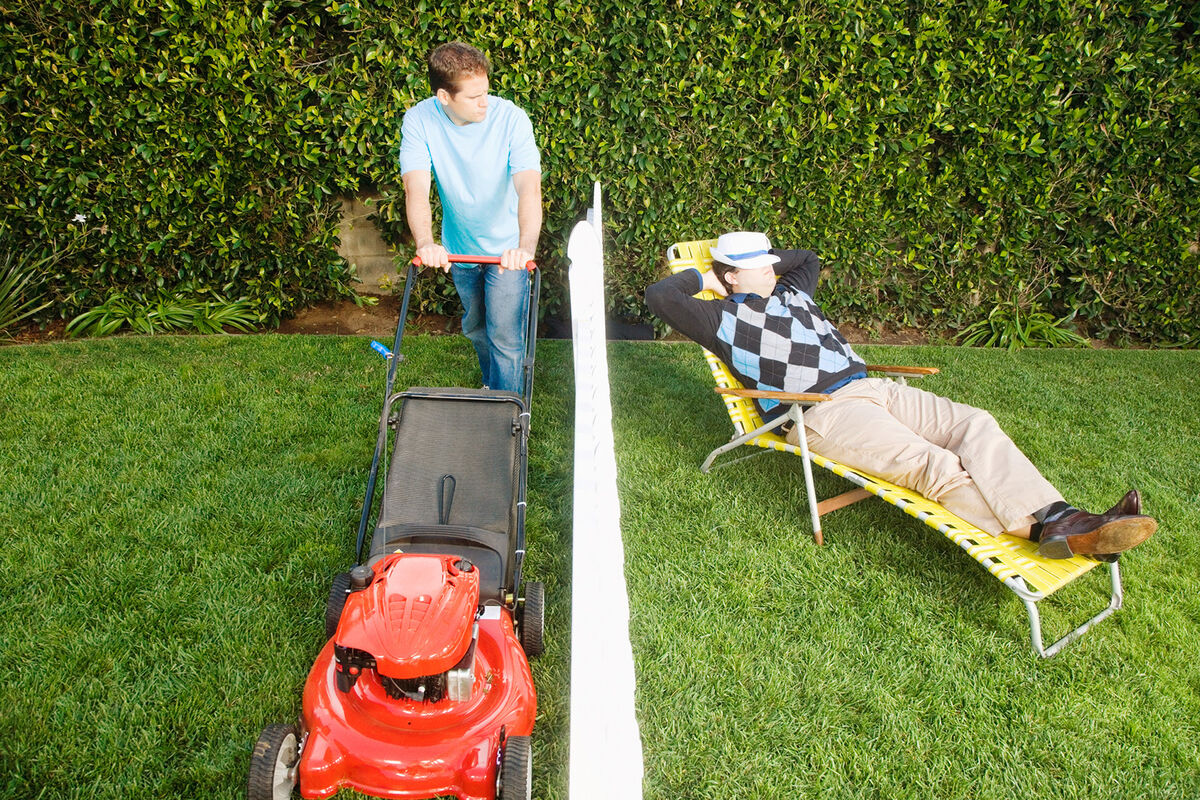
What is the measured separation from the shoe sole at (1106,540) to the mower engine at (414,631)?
7.15 ft

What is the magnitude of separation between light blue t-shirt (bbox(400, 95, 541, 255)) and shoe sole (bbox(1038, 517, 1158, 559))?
278cm

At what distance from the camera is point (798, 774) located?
2391 millimetres

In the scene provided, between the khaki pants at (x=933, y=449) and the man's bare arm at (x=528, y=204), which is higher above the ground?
the man's bare arm at (x=528, y=204)

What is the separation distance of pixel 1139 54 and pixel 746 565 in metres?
5.14

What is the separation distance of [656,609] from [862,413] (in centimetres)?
136

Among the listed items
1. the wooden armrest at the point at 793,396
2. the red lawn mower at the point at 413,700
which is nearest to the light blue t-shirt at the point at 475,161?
the wooden armrest at the point at 793,396

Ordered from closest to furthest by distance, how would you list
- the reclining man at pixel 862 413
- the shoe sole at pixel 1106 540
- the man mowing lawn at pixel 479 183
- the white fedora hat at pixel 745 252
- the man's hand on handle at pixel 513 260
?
the shoe sole at pixel 1106 540 → the reclining man at pixel 862 413 → the man's hand on handle at pixel 513 260 → the man mowing lawn at pixel 479 183 → the white fedora hat at pixel 745 252

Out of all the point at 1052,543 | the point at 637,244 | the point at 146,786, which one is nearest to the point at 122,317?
the point at 637,244

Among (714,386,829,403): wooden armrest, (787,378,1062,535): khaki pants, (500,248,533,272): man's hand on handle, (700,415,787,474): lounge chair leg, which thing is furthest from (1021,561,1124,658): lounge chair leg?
(500,248,533,272): man's hand on handle

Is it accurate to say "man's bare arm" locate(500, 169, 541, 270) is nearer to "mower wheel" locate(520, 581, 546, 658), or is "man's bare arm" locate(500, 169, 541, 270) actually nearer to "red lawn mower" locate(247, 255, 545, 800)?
"mower wheel" locate(520, 581, 546, 658)

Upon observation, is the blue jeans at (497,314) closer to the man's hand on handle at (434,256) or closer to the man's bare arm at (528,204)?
the man's bare arm at (528,204)

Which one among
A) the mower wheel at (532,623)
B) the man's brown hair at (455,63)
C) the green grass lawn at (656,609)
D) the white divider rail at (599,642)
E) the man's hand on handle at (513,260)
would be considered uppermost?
Answer: the man's brown hair at (455,63)

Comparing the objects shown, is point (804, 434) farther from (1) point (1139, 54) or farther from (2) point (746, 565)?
(1) point (1139, 54)

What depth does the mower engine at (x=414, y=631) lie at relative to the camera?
1.93 m
